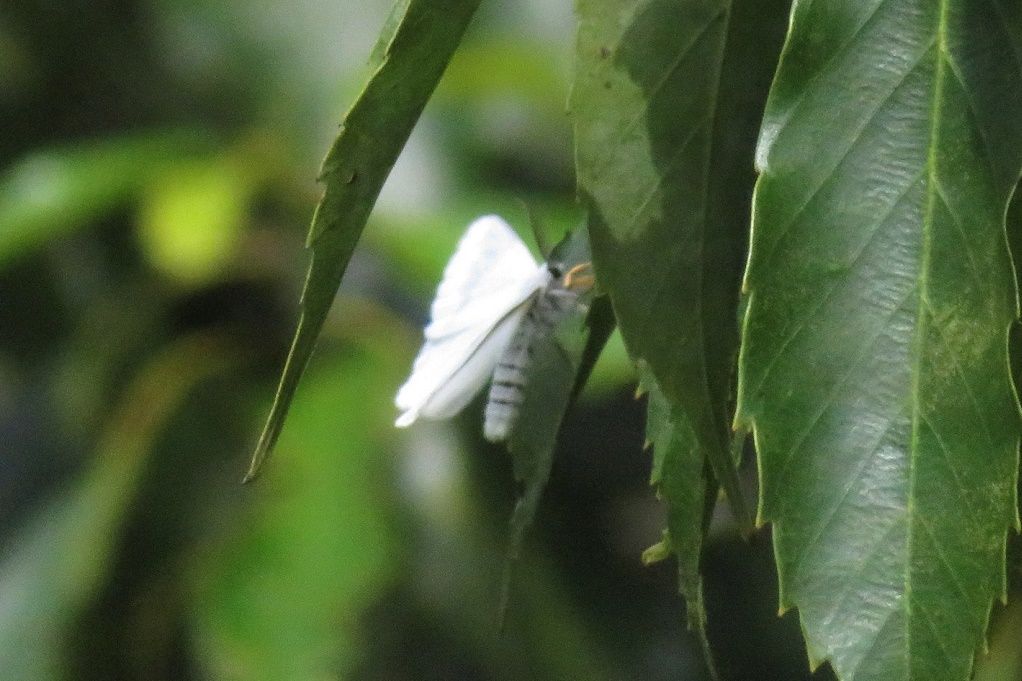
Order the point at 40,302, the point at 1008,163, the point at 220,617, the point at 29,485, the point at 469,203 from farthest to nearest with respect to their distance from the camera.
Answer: the point at 40,302
the point at 29,485
the point at 469,203
the point at 220,617
the point at 1008,163

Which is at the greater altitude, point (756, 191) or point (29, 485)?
point (756, 191)

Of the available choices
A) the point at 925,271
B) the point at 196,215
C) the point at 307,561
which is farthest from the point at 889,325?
the point at 196,215

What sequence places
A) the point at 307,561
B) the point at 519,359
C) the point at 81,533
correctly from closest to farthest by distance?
the point at 519,359 → the point at 307,561 → the point at 81,533

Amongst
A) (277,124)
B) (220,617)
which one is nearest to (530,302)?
(220,617)

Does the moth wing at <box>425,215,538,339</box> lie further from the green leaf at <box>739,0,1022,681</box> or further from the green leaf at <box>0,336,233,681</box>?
the green leaf at <box>0,336,233,681</box>

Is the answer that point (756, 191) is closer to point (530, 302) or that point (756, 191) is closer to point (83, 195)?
point (530, 302)

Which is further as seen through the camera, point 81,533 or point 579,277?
point 81,533

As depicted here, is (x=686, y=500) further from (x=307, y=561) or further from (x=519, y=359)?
(x=307, y=561)
